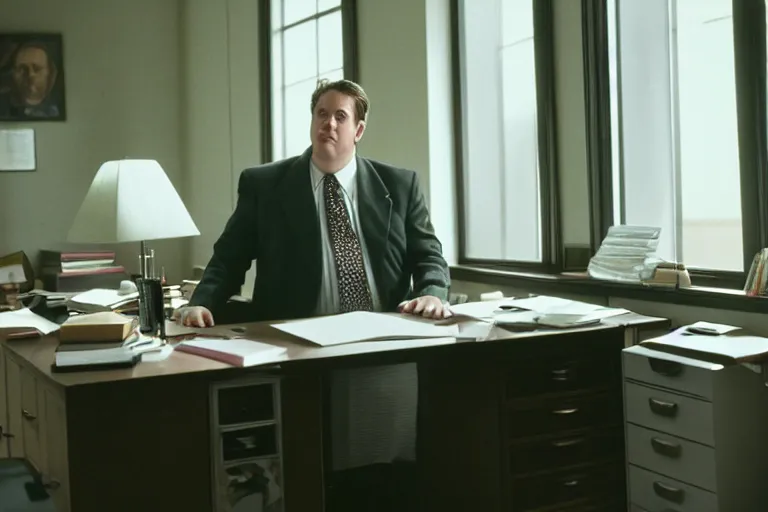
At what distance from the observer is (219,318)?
2637 millimetres

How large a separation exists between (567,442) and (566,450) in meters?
0.03

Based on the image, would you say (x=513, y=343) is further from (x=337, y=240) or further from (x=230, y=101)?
(x=230, y=101)

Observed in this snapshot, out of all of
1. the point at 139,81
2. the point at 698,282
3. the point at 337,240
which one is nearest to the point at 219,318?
the point at 337,240

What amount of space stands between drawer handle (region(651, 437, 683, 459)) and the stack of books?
4036 mm

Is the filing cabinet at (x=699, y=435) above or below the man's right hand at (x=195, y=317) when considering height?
below

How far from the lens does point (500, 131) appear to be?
357cm

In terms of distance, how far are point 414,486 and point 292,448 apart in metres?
0.64

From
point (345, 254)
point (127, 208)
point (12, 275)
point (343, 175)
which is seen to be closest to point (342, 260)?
point (345, 254)

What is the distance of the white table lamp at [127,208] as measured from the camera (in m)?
2.79

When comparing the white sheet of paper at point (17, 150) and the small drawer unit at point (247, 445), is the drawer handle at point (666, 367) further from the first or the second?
the white sheet of paper at point (17, 150)

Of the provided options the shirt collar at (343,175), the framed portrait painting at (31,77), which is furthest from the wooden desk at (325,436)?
the framed portrait painting at (31,77)

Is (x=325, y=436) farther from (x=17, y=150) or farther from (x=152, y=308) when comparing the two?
(x=17, y=150)

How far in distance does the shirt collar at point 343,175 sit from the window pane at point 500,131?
0.92 m

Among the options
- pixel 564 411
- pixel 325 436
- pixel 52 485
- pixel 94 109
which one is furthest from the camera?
pixel 94 109
